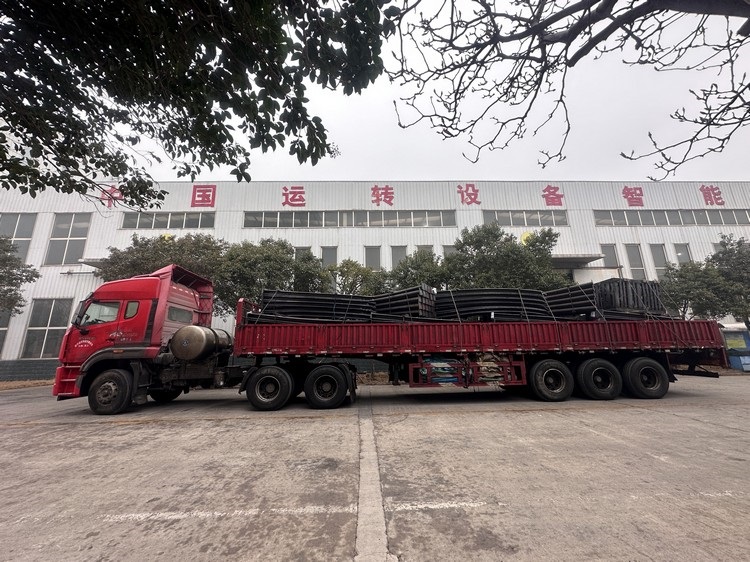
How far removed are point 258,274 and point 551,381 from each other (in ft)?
35.5

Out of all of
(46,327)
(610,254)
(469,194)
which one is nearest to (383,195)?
(469,194)

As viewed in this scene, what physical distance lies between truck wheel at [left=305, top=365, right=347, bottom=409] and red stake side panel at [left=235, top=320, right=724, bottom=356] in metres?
0.46

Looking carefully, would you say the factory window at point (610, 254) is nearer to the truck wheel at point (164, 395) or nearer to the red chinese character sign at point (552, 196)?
the red chinese character sign at point (552, 196)

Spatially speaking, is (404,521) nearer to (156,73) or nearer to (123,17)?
(156,73)

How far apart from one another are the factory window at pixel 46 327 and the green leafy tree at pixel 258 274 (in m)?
11.0

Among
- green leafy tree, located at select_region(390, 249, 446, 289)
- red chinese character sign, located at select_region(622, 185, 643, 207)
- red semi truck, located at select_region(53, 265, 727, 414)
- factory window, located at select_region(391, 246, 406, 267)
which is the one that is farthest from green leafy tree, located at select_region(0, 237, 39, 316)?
red chinese character sign, located at select_region(622, 185, 643, 207)

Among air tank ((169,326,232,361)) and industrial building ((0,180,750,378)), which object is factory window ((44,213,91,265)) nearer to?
industrial building ((0,180,750,378))

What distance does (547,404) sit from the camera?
7.48 m

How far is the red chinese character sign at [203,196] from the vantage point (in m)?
20.8

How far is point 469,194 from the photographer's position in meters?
21.8

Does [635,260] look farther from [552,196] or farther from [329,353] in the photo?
[329,353]

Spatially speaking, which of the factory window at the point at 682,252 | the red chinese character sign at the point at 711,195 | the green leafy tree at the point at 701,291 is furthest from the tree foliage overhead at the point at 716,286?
the red chinese character sign at the point at 711,195

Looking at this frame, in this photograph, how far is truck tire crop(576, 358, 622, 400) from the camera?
781 centimetres

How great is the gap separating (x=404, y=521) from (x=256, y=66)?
4.23 meters
